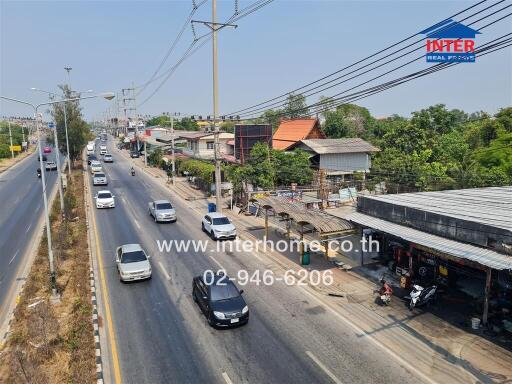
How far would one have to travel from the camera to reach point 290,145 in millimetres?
52000

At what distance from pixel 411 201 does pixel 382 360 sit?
10730 millimetres

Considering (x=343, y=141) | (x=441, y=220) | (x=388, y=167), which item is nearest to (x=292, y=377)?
(x=441, y=220)

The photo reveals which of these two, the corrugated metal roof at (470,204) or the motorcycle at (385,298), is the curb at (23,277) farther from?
the corrugated metal roof at (470,204)

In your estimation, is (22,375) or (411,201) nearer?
(22,375)

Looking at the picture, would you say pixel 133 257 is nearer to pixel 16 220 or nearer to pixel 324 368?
pixel 324 368

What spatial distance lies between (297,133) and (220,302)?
44709 mm

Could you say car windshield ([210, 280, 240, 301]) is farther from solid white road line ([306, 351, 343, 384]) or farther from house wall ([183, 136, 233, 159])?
house wall ([183, 136, 233, 159])

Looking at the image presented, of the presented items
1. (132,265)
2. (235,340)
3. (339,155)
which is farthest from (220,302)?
(339,155)

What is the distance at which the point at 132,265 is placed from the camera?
20.5 metres

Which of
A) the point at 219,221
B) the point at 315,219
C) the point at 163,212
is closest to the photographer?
the point at 315,219

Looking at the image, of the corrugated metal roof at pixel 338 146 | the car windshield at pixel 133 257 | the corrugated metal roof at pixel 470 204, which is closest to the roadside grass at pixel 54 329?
the car windshield at pixel 133 257

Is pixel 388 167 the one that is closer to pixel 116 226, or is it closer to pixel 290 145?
pixel 290 145

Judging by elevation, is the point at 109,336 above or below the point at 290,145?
below

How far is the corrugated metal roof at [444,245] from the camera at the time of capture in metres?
14.6
